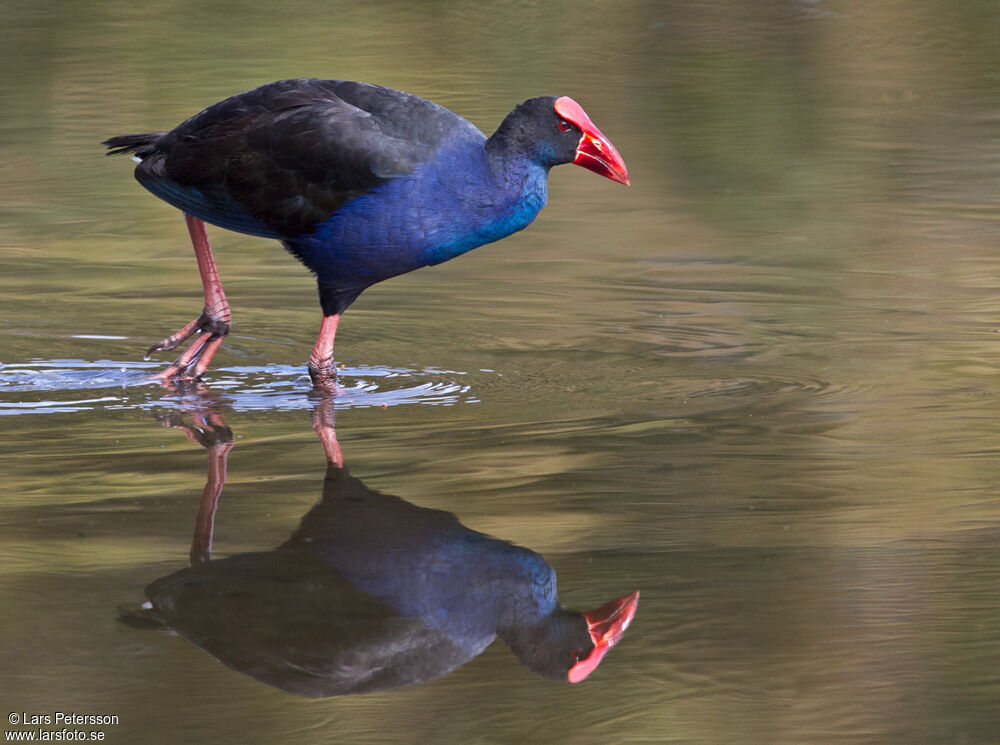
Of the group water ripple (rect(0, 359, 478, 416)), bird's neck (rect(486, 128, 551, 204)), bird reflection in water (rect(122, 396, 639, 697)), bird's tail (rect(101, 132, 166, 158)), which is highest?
bird's neck (rect(486, 128, 551, 204))

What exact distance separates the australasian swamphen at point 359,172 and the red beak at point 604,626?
7.11 feet

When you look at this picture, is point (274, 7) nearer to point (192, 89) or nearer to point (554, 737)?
point (192, 89)

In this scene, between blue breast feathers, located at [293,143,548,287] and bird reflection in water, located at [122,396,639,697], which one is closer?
bird reflection in water, located at [122,396,639,697]

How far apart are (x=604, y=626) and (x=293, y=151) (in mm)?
2690

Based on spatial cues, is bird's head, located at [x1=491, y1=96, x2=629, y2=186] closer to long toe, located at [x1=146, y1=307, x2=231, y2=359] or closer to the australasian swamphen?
the australasian swamphen

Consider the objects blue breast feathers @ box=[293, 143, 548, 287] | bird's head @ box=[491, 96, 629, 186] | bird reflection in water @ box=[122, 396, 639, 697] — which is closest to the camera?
bird reflection in water @ box=[122, 396, 639, 697]

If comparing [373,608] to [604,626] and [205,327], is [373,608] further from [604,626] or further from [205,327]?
[205,327]

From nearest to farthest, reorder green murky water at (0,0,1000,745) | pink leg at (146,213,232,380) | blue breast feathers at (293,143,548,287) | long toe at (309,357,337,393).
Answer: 1. green murky water at (0,0,1000,745)
2. blue breast feathers at (293,143,548,287)
3. long toe at (309,357,337,393)
4. pink leg at (146,213,232,380)

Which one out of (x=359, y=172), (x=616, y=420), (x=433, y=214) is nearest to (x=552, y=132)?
(x=433, y=214)

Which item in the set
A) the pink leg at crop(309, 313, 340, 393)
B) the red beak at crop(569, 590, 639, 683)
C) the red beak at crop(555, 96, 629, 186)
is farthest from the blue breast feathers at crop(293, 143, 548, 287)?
the red beak at crop(569, 590, 639, 683)

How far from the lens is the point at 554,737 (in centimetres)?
348

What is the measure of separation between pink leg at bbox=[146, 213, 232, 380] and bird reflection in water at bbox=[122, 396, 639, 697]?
1.96m

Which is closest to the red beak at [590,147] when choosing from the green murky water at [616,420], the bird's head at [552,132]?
the bird's head at [552,132]

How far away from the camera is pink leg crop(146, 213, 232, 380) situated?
6605 millimetres
